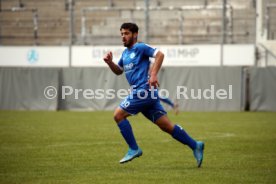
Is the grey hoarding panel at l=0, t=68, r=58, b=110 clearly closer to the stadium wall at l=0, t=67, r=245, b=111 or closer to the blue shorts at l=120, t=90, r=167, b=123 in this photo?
the stadium wall at l=0, t=67, r=245, b=111

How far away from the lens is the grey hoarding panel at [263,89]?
80.9 feet

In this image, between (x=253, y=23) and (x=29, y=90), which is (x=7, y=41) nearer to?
(x=29, y=90)

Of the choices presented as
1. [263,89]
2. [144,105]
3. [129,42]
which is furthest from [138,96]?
[263,89]

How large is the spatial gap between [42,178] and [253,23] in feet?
58.1

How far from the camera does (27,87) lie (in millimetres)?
26031

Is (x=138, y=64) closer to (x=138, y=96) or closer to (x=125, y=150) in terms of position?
(x=138, y=96)

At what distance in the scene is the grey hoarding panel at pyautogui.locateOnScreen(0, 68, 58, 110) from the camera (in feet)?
85.3

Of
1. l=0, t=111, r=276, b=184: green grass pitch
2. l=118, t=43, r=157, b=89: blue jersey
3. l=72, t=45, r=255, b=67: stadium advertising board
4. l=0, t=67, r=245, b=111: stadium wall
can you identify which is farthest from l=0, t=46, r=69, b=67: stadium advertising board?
l=118, t=43, r=157, b=89: blue jersey

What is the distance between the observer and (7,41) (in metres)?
27.4

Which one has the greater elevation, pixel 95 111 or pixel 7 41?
pixel 7 41

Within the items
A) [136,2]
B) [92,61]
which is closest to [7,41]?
[92,61]

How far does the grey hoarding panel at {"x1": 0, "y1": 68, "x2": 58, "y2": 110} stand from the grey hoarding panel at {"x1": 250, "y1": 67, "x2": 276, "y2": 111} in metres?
7.60

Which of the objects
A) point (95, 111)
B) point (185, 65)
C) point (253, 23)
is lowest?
point (95, 111)

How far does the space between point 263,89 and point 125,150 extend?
45.7ft
